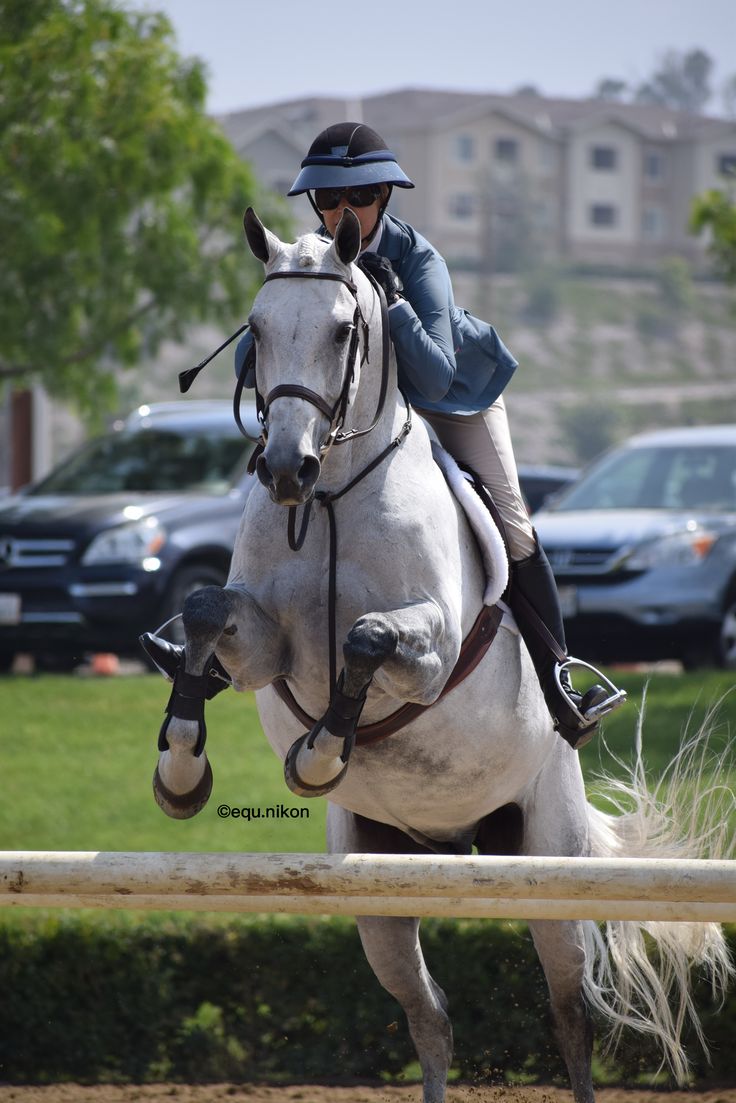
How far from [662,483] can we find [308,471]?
8527mm

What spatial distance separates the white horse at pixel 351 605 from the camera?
3.48m

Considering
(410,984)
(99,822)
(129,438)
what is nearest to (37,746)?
(99,822)

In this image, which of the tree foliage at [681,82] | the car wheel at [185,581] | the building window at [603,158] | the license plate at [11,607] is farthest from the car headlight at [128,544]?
the tree foliage at [681,82]

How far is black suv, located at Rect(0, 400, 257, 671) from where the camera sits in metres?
11.1

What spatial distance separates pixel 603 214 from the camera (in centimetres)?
8844

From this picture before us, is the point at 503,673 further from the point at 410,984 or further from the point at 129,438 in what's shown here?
the point at 129,438

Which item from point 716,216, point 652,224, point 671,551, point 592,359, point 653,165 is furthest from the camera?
point 652,224

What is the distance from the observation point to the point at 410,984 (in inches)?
177

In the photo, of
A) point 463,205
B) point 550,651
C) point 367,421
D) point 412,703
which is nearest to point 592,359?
point 463,205

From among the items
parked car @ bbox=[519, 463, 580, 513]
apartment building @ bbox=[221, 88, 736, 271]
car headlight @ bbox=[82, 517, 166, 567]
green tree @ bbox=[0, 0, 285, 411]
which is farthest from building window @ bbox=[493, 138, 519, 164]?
car headlight @ bbox=[82, 517, 166, 567]

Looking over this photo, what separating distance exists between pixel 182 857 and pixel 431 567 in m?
0.92

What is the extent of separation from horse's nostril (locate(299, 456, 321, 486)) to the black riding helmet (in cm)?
86

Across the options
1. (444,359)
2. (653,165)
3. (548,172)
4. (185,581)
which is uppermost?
(444,359)

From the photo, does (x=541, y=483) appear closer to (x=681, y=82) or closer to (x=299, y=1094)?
(x=299, y=1094)
